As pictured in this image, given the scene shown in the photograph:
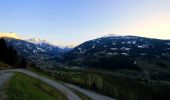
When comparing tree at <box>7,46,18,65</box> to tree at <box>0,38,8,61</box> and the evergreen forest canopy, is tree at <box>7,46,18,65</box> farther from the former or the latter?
tree at <box>0,38,8,61</box>

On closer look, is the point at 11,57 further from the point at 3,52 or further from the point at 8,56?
the point at 3,52

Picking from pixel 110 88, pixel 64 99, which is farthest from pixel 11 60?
pixel 64 99

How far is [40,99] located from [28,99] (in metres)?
4.68

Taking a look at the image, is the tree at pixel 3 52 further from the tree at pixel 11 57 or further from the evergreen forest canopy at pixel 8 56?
the tree at pixel 11 57

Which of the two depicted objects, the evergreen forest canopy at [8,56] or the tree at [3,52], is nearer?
the tree at [3,52]

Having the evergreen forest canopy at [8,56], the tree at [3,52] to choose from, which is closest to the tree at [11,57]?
the evergreen forest canopy at [8,56]

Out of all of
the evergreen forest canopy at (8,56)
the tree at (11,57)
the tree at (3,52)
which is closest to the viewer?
the tree at (3,52)

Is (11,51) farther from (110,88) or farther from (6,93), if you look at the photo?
(6,93)

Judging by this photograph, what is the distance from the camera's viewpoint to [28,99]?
3178cm

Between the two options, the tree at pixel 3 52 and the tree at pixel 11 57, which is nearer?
the tree at pixel 3 52

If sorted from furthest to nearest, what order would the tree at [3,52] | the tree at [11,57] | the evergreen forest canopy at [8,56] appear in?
the tree at [11,57]
the evergreen forest canopy at [8,56]
the tree at [3,52]

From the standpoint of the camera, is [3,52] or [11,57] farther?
[11,57]

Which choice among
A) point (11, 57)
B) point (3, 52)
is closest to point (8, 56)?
point (11, 57)

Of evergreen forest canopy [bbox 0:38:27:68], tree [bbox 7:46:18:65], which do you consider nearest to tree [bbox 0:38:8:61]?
evergreen forest canopy [bbox 0:38:27:68]
